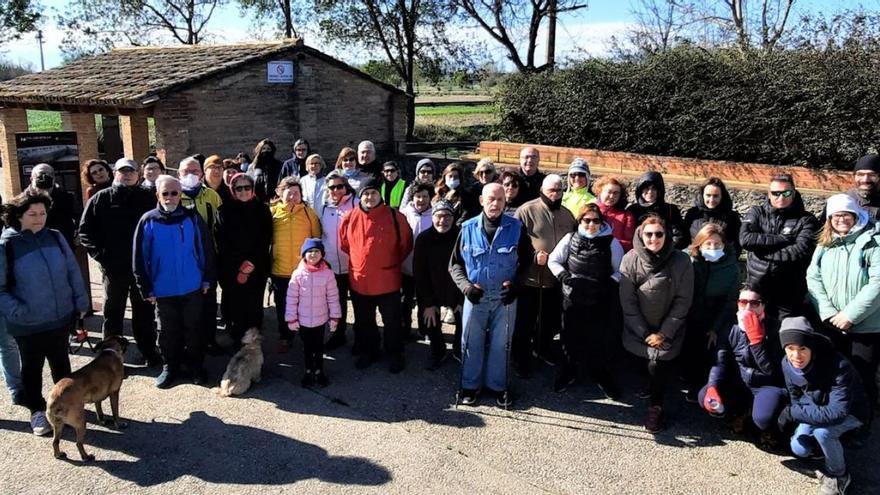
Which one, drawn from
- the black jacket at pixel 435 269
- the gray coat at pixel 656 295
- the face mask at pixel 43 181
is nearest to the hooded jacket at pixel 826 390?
the gray coat at pixel 656 295

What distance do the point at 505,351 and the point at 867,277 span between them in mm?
2743

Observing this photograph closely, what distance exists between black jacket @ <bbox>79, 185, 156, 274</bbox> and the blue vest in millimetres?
2972

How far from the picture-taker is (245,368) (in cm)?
563

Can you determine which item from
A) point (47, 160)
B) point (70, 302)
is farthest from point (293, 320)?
point (47, 160)

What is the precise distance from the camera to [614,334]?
5645 mm

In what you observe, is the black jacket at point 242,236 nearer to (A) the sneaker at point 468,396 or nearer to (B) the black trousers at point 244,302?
(B) the black trousers at point 244,302

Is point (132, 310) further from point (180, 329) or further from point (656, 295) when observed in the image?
point (656, 295)

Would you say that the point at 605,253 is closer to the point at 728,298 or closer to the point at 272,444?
the point at 728,298

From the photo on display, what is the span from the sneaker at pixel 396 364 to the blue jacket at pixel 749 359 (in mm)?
2686

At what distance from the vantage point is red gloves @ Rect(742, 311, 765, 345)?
470 cm

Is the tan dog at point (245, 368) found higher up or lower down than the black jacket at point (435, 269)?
lower down

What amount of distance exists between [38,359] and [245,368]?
154 cm

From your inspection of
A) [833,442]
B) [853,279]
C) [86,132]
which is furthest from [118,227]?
[86,132]

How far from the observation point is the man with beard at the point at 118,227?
580 cm
